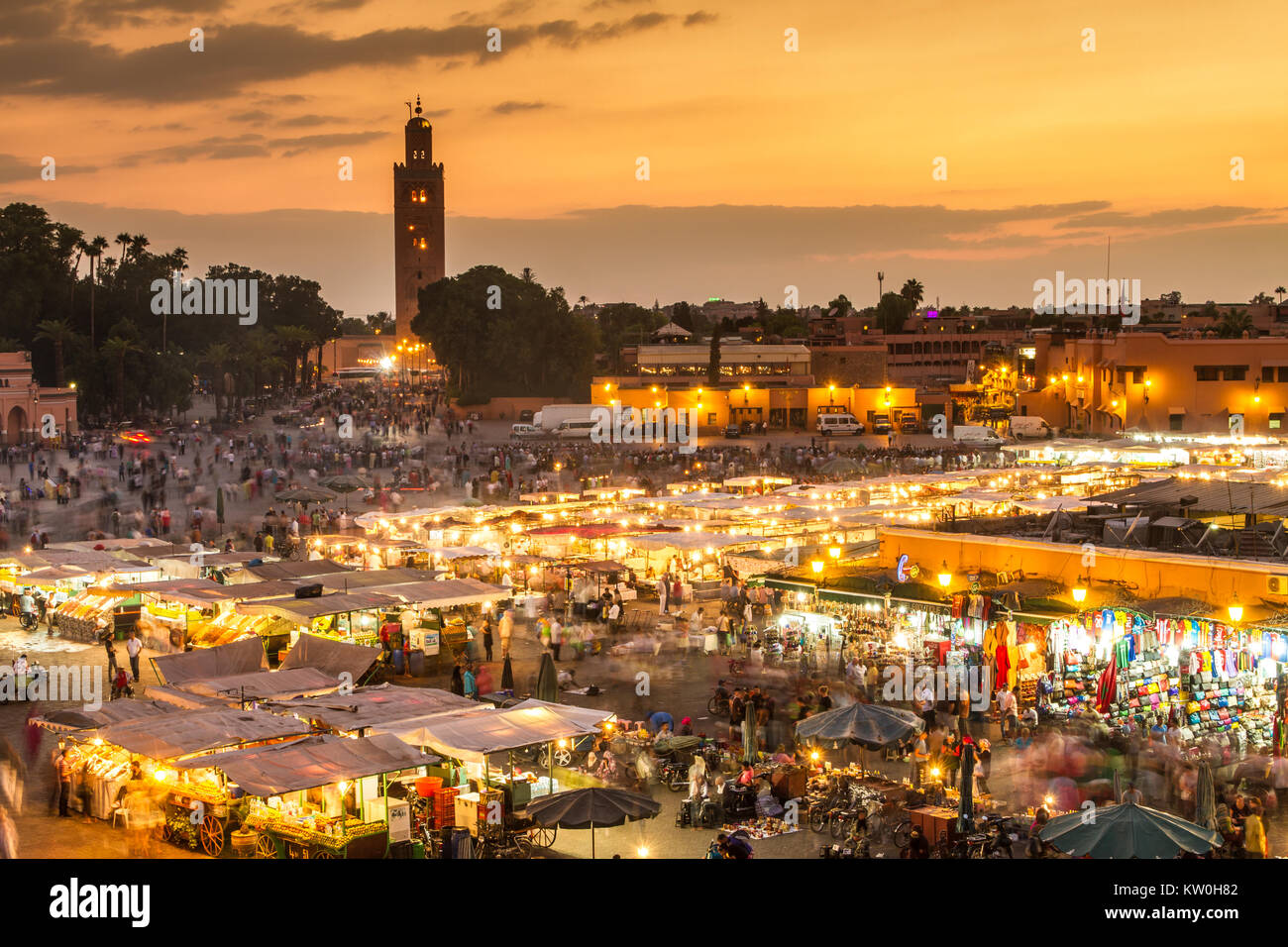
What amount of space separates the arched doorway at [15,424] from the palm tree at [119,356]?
405 inches

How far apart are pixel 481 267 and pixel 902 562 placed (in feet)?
234

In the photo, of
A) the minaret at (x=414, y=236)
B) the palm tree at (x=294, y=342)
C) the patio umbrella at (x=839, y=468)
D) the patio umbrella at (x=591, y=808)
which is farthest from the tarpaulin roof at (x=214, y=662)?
the minaret at (x=414, y=236)

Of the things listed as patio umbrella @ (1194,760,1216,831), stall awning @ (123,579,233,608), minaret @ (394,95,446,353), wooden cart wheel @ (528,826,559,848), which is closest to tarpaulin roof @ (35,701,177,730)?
wooden cart wheel @ (528,826,559,848)

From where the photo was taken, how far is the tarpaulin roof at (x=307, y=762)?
38.4 feet

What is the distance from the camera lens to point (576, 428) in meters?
67.4

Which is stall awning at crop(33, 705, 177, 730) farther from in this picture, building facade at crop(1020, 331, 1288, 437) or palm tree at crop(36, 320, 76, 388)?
palm tree at crop(36, 320, 76, 388)

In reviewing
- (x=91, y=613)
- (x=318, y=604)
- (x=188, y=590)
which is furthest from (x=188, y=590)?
(x=318, y=604)

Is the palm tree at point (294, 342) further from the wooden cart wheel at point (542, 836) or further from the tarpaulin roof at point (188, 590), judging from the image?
the wooden cart wheel at point (542, 836)

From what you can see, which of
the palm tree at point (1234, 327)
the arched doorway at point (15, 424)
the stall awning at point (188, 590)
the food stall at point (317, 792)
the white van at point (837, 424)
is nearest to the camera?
the food stall at point (317, 792)

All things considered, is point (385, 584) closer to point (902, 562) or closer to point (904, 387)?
point (902, 562)

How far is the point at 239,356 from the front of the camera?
315ft

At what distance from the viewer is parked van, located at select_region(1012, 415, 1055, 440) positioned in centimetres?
6294

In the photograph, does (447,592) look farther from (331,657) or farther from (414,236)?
(414,236)
